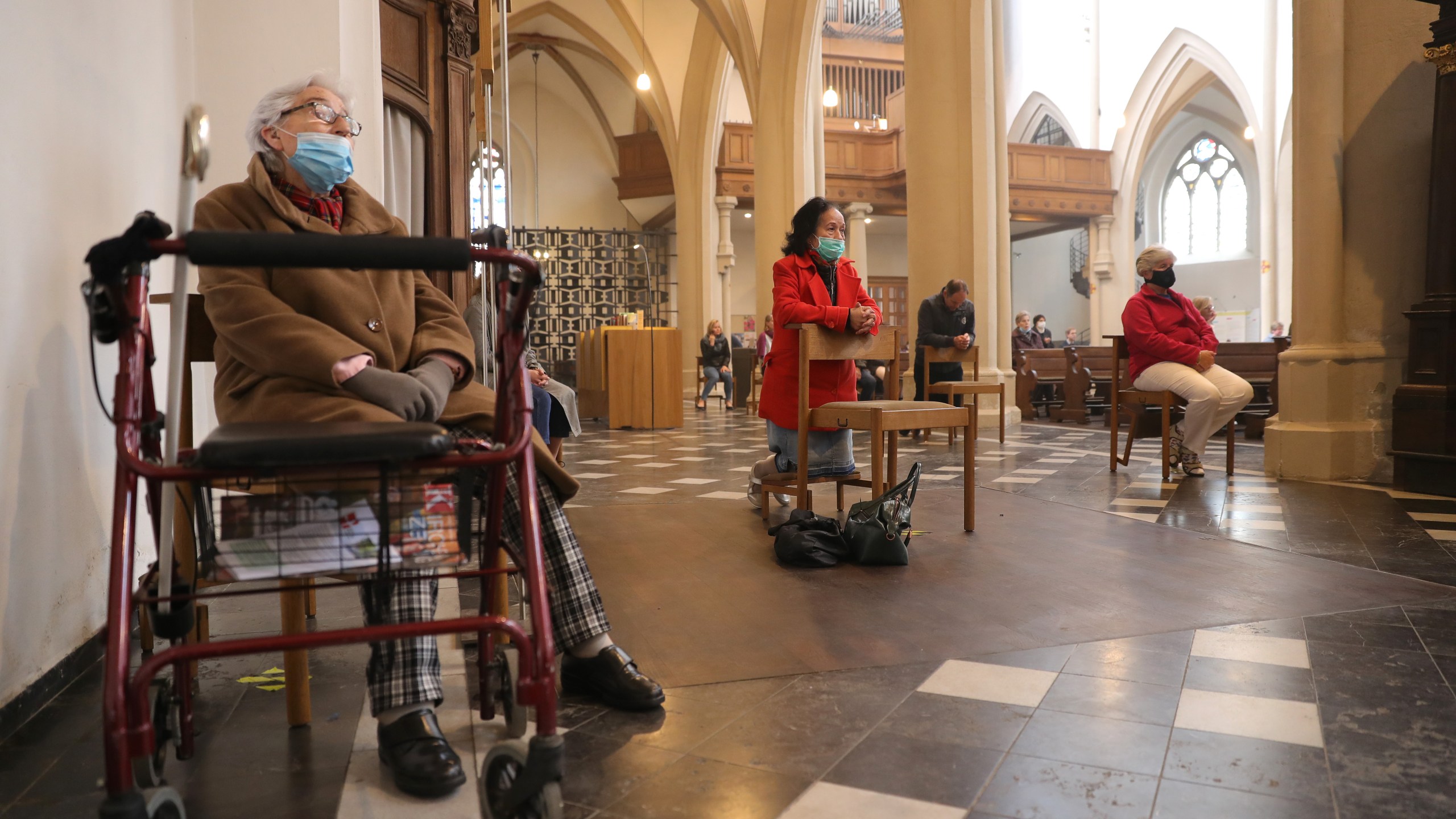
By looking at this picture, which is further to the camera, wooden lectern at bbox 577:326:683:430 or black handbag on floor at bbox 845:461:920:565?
wooden lectern at bbox 577:326:683:430

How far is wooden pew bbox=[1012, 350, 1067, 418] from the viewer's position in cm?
1251

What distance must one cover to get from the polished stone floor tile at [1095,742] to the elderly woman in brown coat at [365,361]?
0.77 m

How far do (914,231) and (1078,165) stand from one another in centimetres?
1248

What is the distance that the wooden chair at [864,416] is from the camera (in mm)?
3928

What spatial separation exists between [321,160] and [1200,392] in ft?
16.8

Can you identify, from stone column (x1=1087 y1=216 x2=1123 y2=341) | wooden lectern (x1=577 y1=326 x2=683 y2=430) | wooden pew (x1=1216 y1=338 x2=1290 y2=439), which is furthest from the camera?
stone column (x1=1087 y1=216 x2=1123 y2=341)

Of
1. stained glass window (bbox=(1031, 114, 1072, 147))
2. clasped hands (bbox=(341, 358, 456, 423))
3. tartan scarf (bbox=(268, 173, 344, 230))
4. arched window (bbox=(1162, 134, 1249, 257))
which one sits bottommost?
clasped hands (bbox=(341, 358, 456, 423))

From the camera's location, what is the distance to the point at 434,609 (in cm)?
189

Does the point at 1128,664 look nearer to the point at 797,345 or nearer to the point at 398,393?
the point at 398,393

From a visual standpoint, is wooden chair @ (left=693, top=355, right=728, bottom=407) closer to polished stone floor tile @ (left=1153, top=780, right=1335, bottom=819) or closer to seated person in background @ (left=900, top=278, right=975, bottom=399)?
seated person in background @ (left=900, top=278, right=975, bottom=399)

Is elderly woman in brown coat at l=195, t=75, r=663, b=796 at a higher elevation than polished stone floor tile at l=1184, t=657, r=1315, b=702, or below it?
higher

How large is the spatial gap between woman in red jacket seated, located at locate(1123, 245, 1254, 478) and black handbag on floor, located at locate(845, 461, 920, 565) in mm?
2839

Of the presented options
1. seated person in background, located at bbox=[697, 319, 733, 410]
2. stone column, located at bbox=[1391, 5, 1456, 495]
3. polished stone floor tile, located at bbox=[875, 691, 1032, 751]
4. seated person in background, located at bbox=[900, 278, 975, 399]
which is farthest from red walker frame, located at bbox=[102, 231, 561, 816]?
seated person in background, located at bbox=[697, 319, 733, 410]

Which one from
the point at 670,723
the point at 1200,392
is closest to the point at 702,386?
the point at 1200,392
